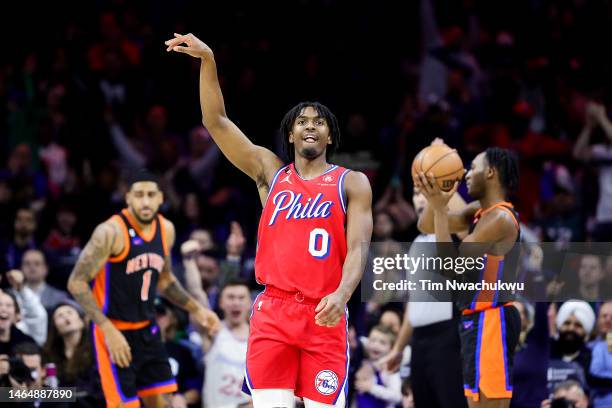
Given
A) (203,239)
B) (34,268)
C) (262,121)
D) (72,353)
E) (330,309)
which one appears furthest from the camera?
(262,121)

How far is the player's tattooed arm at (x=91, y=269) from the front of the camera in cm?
742

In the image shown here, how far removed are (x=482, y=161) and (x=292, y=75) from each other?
5.72 meters

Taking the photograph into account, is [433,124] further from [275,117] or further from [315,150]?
[315,150]

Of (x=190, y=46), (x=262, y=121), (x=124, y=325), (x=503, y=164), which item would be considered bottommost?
(x=124, y=325)

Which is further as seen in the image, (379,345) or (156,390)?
(379,345)

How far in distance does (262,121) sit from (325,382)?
667cm

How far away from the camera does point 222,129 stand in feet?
19.7

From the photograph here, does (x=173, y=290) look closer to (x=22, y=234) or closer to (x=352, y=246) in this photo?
(x=352, y=246)

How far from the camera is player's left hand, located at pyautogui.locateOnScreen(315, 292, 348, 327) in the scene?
214 inches

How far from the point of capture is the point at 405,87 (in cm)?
1302

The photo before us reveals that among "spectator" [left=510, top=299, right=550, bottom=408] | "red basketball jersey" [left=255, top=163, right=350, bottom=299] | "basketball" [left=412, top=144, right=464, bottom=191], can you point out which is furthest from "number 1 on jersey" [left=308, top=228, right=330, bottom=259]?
"spectator" [left=510, top=299, right=550, bottom=408]

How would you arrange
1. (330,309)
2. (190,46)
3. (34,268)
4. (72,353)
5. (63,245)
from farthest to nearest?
(63,245), (34,268), (72,353), (190,46), (330,309)


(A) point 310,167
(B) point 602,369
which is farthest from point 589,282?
(A) point 310,167

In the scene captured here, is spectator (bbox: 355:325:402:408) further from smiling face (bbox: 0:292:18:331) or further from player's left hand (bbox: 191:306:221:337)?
smiling face (bbox: 0:292:18:331)
